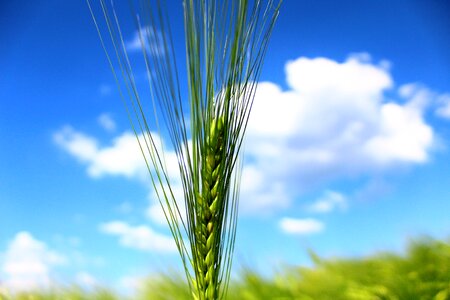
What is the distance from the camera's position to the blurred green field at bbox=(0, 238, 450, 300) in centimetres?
220

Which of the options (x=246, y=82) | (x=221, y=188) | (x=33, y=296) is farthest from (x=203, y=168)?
(x=33, y=296)

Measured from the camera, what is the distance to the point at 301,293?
2199 mm

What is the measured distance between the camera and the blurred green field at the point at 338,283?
86.7 inches

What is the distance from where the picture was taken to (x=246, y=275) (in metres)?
2.32

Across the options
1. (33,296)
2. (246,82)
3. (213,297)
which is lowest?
(213,297)

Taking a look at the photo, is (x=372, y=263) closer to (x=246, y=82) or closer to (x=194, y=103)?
(x=246, y=82)

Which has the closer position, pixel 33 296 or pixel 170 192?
pixel 170 192

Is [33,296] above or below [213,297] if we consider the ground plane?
above

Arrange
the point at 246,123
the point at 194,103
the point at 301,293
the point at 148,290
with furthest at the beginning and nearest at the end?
the point at 148,290, the point at 301,293, the point at 246,123, the point at 194,103

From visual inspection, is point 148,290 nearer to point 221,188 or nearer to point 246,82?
point 221,188

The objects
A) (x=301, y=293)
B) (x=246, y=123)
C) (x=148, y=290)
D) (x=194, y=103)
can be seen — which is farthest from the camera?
(x=148, y=290)

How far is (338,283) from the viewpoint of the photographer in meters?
2.22

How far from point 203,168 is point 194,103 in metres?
0.19

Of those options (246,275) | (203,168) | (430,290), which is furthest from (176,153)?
(430,290)
